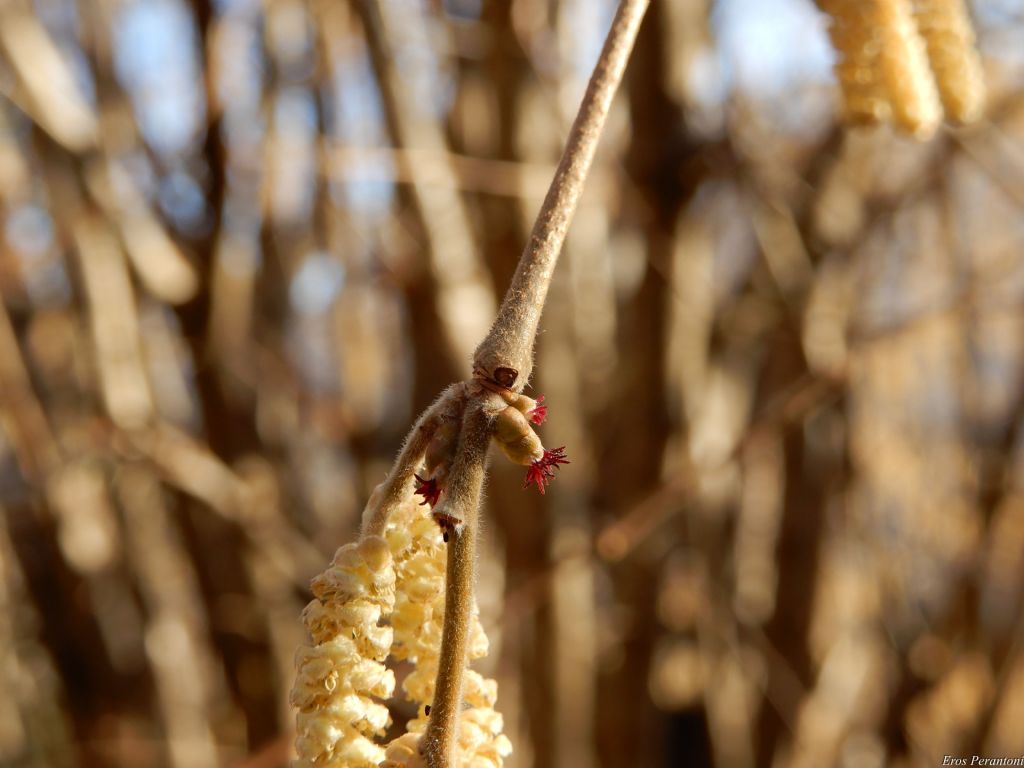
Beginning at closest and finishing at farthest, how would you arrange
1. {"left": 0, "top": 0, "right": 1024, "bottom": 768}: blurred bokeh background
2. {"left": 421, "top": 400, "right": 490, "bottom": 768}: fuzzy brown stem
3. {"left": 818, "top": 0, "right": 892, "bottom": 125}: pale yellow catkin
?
{"left": 421, "top": 400, "right": 490, "bottom": 768}: fuzzy brown stem
{"left": 818, "top": 0, "right": 892, "bottom": 125}: pale yellow catkin
{"left": 0, "top": 0, "right": 1024, "bottom": 768}: blurred bokeh background

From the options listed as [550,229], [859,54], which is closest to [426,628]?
[550,229]

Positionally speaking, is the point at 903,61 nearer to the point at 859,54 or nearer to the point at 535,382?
the point at 859,54

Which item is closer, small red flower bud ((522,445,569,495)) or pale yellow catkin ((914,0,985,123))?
small red flower bud ((522,445,569,495))

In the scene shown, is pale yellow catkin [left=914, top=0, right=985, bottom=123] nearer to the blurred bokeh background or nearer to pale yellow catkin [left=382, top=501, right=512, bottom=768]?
pale yellow catkin [left=382, top=501, right=512, bottom=768]

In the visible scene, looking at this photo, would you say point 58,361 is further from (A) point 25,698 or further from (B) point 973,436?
(B) point 973,436

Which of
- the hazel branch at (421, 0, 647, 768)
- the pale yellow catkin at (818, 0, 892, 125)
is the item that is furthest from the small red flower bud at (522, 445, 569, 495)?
the pale yellow catkin at (818, 0, 892, 125)
